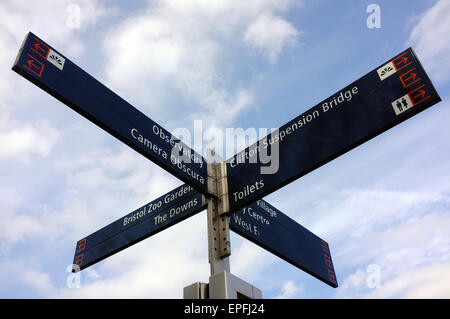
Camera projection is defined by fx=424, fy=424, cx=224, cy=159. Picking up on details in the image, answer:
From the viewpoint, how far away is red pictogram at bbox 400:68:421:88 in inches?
156

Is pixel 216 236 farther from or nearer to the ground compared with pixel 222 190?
nearer to the ground

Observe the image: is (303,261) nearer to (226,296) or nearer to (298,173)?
(298,173)

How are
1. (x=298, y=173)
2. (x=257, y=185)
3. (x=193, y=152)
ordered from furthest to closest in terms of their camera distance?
(x=193, y=152) → (x=257, y=185) → (x=298, y=173)

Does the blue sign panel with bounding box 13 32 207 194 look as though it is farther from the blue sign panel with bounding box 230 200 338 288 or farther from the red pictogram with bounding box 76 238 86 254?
the red pictogram with bounding box 76 238 86 254

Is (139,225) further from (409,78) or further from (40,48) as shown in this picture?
(409,78)

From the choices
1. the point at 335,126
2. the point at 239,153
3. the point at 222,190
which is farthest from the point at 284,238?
the point at 335,126

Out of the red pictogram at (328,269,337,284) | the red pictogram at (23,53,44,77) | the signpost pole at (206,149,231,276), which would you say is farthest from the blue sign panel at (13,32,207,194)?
the red pictogram at (328,269,337,284)

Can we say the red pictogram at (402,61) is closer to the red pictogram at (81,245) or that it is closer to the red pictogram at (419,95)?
the red pictogram at (419,95)

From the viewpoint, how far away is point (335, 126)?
432 centimetres

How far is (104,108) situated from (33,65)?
751 mm

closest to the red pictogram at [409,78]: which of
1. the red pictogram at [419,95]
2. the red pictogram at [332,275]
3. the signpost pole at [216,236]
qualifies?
the red pictogram at [419,95]
